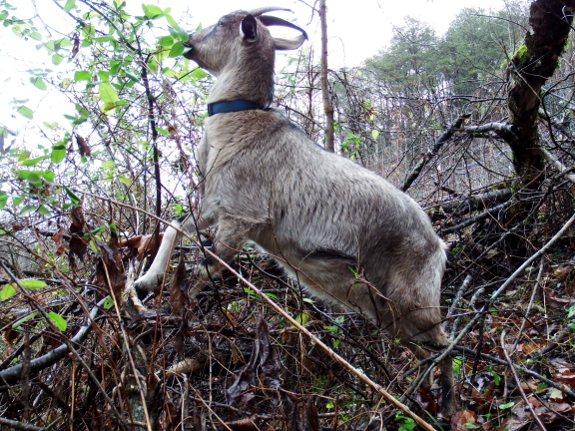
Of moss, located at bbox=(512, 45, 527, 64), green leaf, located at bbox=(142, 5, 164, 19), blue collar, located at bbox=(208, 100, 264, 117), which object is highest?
moss, located at bbox=(512, 45, 527, 64)

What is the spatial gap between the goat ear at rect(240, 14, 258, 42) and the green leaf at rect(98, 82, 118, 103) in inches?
65.2

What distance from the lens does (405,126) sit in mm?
8094

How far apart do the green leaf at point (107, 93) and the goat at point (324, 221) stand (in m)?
0.90

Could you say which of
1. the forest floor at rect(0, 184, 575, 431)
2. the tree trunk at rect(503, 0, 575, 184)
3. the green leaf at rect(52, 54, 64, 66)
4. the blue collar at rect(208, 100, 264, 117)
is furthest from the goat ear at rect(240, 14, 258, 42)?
the tree trunk at rect(503, 0, 575, 184)

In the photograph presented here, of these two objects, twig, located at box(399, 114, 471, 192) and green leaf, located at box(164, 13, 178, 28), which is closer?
green leaf, located at box(164, 13, 178, 28)

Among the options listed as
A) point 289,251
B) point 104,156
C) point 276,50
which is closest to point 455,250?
point 289,251

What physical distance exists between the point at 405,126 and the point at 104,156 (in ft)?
17.2

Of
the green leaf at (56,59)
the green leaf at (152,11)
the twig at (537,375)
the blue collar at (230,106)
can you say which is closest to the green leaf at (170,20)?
the green leaf at (152,11)

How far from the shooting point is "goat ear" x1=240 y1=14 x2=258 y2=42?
3.77 m

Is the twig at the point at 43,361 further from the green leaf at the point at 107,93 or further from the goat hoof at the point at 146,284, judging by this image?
the green leaf at the point at 107,93

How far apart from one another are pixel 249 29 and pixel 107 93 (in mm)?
1735

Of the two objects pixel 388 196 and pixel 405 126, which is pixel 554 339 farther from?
pixel 405 126

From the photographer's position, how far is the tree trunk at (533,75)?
4.46m

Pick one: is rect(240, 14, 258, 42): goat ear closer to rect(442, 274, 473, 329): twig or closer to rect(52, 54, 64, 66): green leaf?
rect(52, 54, 64, 66): green leaf
